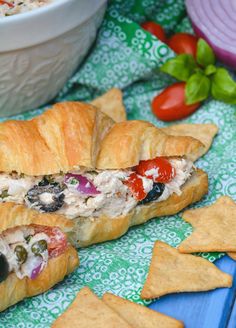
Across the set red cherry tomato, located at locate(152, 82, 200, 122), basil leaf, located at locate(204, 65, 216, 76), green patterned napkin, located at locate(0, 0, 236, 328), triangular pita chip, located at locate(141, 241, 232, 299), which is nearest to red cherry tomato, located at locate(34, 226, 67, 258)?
green patterned napkin, located at locate(0, 0, 236, 328)

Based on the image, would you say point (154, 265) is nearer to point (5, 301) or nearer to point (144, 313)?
point (144, 313)

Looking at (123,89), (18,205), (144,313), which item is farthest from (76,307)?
(123,89)

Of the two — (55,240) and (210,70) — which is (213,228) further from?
(210,70)

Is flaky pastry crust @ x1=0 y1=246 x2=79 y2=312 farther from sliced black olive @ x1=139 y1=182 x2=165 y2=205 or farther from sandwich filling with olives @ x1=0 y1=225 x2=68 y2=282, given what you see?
sliced black olive @ x1=139 y1=182 x2=165 y2=205

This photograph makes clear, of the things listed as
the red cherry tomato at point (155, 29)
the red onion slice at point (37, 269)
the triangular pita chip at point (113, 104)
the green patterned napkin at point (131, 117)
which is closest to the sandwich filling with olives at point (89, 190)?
the green patterned napkin at point (131, 117)

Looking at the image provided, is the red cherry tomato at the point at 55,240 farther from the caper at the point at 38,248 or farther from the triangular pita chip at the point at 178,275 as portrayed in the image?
the triangular pita chip at the point at 178,275

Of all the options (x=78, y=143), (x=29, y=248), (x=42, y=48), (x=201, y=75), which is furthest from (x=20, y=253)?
(x=201, y=75)
